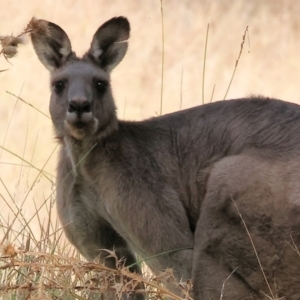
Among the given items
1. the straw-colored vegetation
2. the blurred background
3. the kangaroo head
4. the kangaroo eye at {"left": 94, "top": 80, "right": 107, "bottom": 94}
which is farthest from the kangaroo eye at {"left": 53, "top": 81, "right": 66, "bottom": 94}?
the blurred background

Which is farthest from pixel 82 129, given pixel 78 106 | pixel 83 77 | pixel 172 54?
pixel 172 54

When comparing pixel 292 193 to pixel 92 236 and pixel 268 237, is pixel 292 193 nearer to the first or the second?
pixel 268 237

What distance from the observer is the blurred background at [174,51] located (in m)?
13.4

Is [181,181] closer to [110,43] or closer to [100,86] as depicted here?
[100,86]

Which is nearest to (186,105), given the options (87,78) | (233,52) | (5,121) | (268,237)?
(233,52)

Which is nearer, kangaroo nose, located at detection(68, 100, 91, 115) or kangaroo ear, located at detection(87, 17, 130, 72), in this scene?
kangaroo nose, located at detection(68, 100, 91, 115)

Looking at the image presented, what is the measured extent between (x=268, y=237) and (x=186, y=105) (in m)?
7.48

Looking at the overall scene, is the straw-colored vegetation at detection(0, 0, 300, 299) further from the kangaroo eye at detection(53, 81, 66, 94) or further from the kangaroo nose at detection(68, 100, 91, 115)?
the kangaroo nose at detection(68, 100, 91, 115)

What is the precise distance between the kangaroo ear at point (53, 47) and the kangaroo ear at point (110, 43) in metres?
0.17

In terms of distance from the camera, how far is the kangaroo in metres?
5.55

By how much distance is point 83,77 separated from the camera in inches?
248

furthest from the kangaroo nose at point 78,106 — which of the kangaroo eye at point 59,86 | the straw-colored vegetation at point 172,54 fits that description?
the straw-colored vegetation at point 172,54

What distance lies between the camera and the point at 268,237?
5535mm

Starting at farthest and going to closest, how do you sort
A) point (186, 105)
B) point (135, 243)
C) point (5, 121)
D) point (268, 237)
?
point (5, 121) → point (186, 105) → point (135, 243) → point (268, 237)
